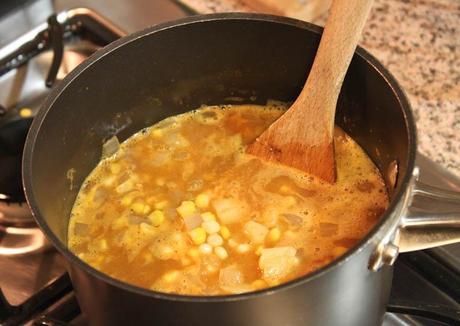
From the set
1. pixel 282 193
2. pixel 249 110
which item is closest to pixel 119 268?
pixel 282 193

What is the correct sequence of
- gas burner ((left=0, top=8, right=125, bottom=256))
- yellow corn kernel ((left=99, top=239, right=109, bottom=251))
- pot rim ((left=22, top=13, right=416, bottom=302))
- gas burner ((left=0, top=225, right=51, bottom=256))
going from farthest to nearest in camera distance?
gas burner ((left=0, top=8, right=125, bottom=256)), gas burner ((left=0, top=225, right=51, bottom=256)), yellow corn kernel ((left=99, top=239, right=109, bottom=251)), pot rim ((left=22, top=13, right=416, bottom=302))

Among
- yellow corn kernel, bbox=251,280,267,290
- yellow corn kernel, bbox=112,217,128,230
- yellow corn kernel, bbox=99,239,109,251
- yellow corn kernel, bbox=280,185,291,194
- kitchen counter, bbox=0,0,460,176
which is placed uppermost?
kitchen counter, bbox=0,0,460,176

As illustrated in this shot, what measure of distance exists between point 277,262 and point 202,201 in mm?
176

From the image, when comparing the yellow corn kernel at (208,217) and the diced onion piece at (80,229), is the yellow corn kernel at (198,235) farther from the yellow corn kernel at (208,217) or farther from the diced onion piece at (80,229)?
the diced onion piece at (80,229)

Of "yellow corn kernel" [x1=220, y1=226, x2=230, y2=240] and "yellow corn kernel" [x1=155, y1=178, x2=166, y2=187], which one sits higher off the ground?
"yellow corn kernel" [x1=155, y1=178, x2=166, y2=187]

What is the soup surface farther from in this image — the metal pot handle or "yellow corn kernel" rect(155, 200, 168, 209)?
the metal pot handle

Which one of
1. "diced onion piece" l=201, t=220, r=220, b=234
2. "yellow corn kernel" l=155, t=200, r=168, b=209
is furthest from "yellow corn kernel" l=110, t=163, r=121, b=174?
"diced onion piece" l=201, t=220, r=220, b=234

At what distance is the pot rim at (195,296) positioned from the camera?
2.23 ft

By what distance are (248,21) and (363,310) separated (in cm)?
46

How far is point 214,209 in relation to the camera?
1.05 metres

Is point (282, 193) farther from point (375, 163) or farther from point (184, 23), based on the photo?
point (184, 23)

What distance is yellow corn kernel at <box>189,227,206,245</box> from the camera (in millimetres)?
989

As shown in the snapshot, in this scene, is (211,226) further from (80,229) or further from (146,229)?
(80,229)

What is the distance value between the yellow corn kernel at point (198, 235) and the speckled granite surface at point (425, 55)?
47 cm
